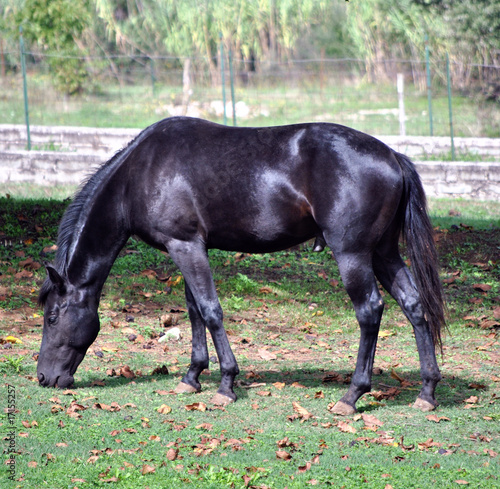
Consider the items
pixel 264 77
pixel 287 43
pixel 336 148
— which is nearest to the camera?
pixel 336 148

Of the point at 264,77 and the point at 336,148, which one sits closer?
the point at 336,148

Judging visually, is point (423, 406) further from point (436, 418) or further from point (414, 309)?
point (414, 309)

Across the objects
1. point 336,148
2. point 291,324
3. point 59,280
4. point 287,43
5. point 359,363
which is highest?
point 287,43

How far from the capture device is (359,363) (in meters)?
5.32

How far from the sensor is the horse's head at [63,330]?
18.5ft

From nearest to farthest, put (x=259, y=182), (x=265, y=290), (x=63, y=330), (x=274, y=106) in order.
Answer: (x=259, y=182), (x=63, y=330), (x=265, y=290), (x=274, y=106)

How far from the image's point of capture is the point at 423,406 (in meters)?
5.33

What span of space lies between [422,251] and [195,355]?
2.03 metres

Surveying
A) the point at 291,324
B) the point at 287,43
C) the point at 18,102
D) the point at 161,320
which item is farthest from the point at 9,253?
the point at 287,43

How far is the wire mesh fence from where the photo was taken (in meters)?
19.1

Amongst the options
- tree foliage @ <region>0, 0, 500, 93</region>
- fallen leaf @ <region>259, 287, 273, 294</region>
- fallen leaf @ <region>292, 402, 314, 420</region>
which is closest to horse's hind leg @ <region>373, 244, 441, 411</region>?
fallen leaf @ <region>292, 402, 314, 420</region>

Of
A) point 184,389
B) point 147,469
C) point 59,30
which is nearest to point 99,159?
point 59,30

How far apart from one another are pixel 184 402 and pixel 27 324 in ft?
8.80

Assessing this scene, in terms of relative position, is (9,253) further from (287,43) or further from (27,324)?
(287,43)
